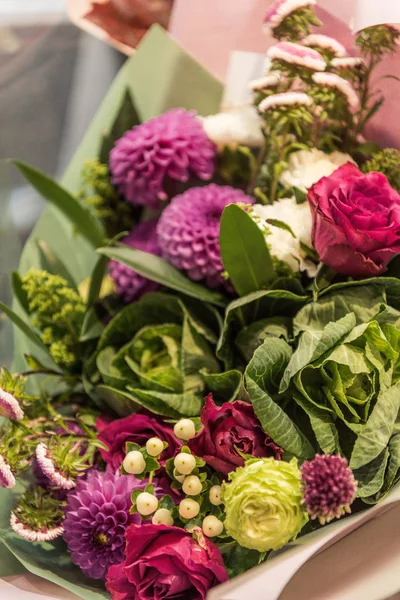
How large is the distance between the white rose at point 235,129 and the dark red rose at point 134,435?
360mm

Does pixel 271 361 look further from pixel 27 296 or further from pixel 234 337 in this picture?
pixel 27 296

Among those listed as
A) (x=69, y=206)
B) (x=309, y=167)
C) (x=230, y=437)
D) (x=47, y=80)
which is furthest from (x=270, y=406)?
(x=47, y=80)

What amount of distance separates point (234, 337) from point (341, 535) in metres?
0.22

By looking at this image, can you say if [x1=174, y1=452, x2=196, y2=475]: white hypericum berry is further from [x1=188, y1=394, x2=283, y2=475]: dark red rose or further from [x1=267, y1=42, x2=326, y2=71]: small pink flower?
[x1=267, y1=42, x2=326, y2=71]: small pink flower

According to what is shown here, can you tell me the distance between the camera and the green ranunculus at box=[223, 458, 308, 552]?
48 cm

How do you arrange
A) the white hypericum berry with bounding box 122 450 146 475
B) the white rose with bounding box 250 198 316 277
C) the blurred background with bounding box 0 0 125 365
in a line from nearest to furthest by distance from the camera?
the white hypericum berry with bounding box 122 450 146 475
the white rose with bounding box 250 198 316 277
the blurred background with bounding box 0 0 125 365

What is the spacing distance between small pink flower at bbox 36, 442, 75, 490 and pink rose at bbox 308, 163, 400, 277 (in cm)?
30

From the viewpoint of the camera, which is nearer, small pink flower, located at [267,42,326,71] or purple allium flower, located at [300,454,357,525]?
purple allium flower, located at [300,454,357,525]

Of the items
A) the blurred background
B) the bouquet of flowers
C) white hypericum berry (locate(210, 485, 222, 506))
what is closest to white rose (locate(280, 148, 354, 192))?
the bouquet of flowers

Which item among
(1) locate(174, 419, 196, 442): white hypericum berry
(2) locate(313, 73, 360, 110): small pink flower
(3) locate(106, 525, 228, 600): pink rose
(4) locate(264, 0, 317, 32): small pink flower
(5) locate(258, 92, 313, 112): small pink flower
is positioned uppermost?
(4) locate(264, 0, 317, 32): small pink flower

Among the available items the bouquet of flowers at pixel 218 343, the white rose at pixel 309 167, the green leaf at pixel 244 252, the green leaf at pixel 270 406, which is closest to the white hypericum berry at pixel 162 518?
the bouquet of flowers at pixel 218 343

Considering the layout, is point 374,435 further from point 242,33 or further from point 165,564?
point 242,33

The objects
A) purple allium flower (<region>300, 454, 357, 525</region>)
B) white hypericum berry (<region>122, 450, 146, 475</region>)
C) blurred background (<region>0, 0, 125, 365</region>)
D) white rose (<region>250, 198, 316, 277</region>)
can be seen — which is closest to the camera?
purple allium flower (<region>300, 454, 357, 525</region>)

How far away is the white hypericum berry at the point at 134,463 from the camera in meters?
0.56
